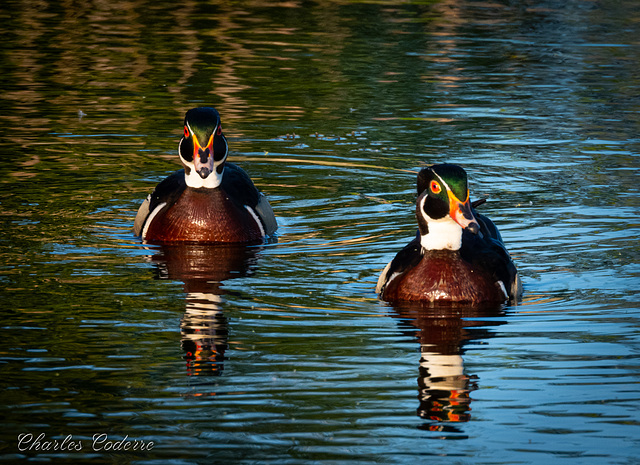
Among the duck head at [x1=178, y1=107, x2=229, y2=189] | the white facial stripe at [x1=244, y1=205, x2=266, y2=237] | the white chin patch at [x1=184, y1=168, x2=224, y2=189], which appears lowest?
the white facial stripe at [x1=244, y1=205, x2=266, y2=237]

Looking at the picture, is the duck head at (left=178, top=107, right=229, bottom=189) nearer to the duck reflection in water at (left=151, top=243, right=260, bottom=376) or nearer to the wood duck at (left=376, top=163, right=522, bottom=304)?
the duck reflection in water at (left=151, top=243, right=260, bottom=376)

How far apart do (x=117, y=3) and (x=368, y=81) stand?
1483cm

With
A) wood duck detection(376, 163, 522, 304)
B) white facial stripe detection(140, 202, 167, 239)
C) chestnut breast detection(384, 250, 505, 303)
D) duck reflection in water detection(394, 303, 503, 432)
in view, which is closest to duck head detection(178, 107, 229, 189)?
white facial stripe detection(140, 202, 167, 239)

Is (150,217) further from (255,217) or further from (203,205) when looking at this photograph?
(255,217)

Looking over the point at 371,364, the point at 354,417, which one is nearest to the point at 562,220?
the point at 371,364

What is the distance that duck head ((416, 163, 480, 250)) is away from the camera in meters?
10.1

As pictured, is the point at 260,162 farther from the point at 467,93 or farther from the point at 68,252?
the point at 467,93

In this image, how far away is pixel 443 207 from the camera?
10.3 m

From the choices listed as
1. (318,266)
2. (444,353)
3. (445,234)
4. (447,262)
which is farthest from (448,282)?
(318,266)

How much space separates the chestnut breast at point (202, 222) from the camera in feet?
43.4

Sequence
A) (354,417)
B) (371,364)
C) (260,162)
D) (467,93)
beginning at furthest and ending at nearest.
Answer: (467,93)
(260,162)
(371,364)
(354,417)

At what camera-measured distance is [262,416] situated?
25.4 ft

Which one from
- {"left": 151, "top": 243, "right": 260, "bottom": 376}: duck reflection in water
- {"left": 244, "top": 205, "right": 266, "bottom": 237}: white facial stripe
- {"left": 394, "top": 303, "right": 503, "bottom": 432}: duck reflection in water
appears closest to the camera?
{"left": 394, "top": 303, "right": 503, "bottom": 432}: duck reflection in water

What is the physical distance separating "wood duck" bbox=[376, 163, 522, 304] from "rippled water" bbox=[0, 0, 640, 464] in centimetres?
23
